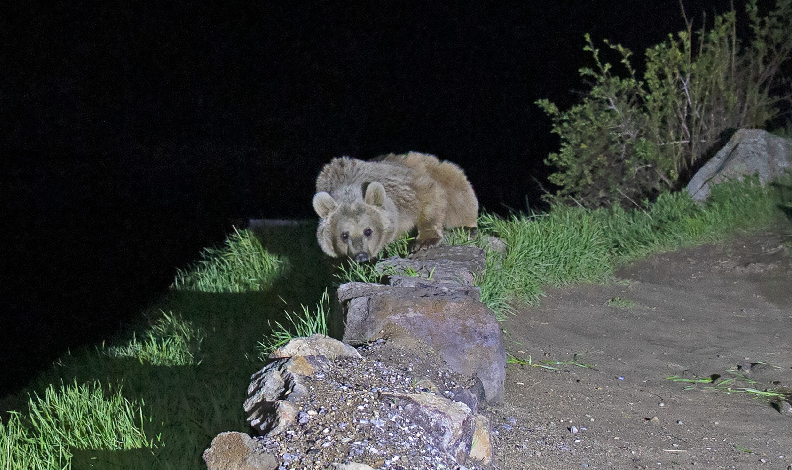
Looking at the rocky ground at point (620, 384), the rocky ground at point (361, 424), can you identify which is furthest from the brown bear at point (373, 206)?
the rocky ground at point (361, 424)

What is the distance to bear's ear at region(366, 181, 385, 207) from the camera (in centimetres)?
526

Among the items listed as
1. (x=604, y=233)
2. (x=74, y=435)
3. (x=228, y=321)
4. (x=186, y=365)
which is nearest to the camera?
(x=74, y=435)

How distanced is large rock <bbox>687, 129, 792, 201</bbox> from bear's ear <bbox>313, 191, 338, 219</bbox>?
3799mm

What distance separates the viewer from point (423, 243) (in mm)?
5418

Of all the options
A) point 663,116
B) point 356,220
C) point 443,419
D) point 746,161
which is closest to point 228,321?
point 356,220

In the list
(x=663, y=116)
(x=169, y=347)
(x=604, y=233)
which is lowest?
(x=169, y=347)

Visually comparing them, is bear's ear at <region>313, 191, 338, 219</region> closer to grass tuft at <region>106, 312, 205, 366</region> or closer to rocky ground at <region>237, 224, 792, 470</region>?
grass tuft at <region>106, 312, 205, 366</region>

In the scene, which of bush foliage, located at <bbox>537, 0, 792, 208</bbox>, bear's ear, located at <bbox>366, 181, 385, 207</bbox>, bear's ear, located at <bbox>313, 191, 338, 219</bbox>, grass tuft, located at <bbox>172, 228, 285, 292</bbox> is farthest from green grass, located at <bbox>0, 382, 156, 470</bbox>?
bush foliage, located at <bbox>537, 0, 792, 208</bbox>

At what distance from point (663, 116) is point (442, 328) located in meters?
5.56

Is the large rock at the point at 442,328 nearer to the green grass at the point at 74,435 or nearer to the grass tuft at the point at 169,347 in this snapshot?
the green grass at the point at 74,435

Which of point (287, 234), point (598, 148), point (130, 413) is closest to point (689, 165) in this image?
point (598, 148)

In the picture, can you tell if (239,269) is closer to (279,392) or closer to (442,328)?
(442,328)

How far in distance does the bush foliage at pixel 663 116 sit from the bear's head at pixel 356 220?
2936 millimetres

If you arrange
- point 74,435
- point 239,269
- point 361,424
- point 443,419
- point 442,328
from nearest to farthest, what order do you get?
point 361,424, point 443,419, point 442,328, point 74,435, point 239,269
